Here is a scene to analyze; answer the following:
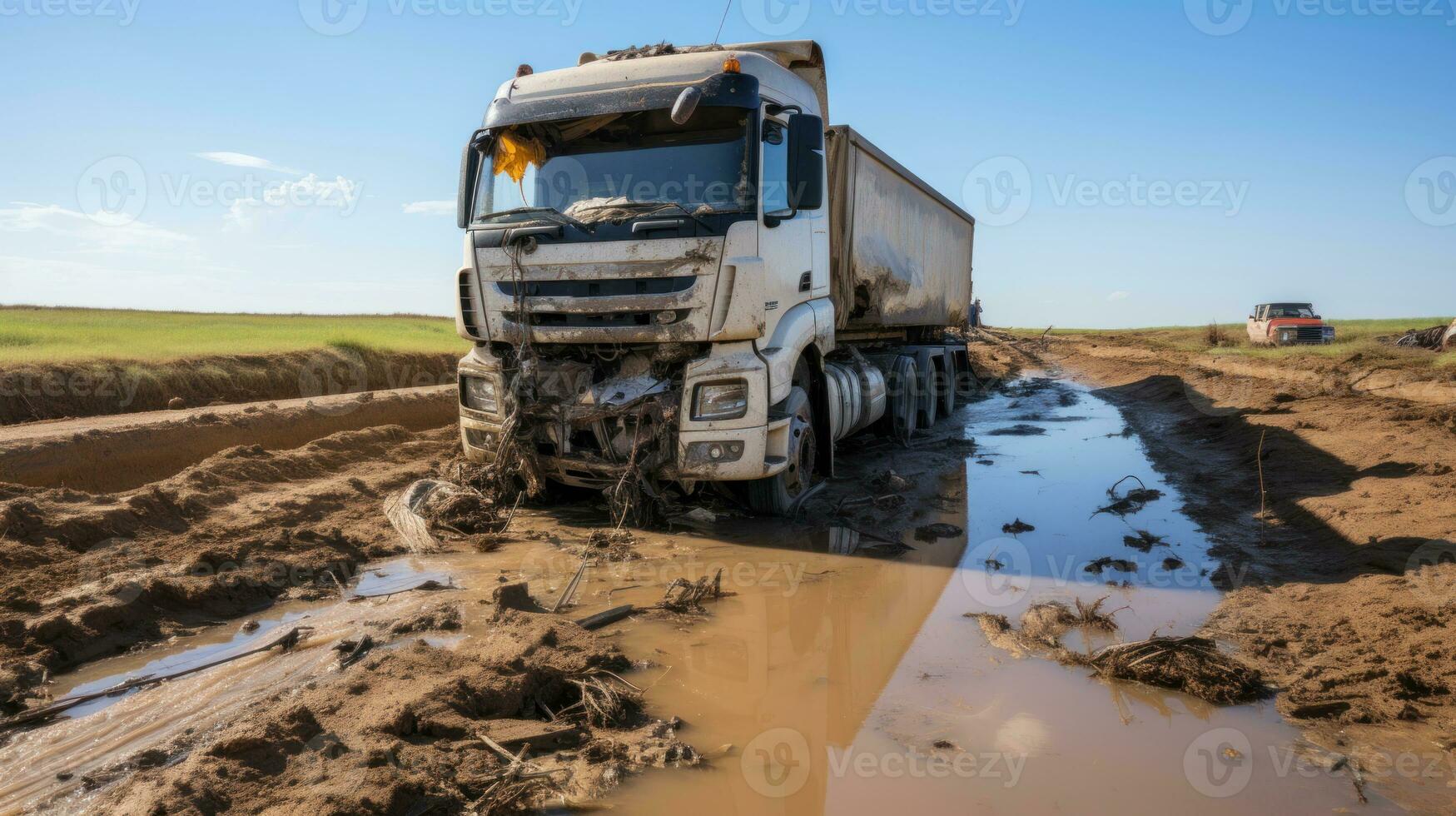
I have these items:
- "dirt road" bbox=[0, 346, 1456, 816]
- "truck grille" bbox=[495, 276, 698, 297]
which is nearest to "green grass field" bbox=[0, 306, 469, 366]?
"dirt road" bbox=[0, 346, 1456, 816]

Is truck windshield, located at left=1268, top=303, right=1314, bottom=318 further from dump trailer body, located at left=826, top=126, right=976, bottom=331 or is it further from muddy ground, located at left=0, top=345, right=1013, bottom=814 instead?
muddy ground, located at left=0, top=345, right=1013, bottom=814

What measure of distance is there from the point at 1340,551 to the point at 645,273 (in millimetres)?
5051

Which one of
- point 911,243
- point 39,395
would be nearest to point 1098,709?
point 911,243

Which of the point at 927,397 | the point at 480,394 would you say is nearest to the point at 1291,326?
the point at 927,397

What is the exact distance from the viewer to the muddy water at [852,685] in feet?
9.68

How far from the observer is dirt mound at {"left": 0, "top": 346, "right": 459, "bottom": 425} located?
1075 centimetres

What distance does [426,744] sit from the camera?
3.00 metres

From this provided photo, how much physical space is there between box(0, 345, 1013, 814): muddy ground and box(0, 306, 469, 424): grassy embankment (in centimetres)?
430

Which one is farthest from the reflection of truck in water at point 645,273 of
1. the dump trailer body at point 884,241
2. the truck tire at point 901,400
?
the truck tire at point 901,400

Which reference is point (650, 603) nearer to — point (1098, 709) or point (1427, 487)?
point (1098, 709)

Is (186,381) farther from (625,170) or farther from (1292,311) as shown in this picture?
(1292,311)

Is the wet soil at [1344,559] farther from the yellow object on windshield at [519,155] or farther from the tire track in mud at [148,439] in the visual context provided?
the tire track in mud at [148,439]

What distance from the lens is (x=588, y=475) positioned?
6.40 m

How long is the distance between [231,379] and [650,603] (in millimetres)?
11151
